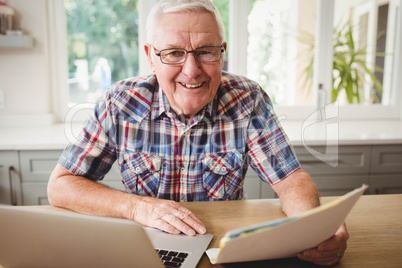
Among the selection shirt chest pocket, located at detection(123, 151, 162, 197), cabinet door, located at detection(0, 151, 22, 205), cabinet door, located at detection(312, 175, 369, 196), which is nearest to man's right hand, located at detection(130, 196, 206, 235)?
shirt chest pocket, located at detection(123, 151, 162, 197)

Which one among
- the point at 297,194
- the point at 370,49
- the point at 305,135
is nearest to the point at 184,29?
the point at 297,194

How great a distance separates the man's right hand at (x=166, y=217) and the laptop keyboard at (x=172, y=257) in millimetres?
97

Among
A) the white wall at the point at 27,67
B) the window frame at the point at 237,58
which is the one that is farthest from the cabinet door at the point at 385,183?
the white wall at the point at 27,67

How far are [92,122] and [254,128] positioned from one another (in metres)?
0.61

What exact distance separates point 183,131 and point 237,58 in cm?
146

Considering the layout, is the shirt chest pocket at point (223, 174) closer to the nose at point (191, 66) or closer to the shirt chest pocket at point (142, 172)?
the shirt chest pocket at point (142, 172)

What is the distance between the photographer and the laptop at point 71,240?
0.59 m

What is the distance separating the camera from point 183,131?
1346 mm

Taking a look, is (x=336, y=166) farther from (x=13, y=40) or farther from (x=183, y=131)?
(x=13, y=40)

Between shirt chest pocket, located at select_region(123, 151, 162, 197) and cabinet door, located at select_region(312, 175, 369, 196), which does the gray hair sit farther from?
cabinet door, located at select_region(312, 175, 369, 196)

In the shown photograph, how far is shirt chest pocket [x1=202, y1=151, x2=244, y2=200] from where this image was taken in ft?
4.45

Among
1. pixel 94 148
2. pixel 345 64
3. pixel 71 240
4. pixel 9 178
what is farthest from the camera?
pixel 345 64

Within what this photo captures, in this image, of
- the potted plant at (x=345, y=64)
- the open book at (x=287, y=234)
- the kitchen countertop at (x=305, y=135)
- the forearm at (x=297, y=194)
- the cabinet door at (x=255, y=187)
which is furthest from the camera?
the potted plant at (x=345, y=64)

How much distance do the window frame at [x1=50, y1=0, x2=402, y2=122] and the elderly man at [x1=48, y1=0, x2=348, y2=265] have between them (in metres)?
1.24
